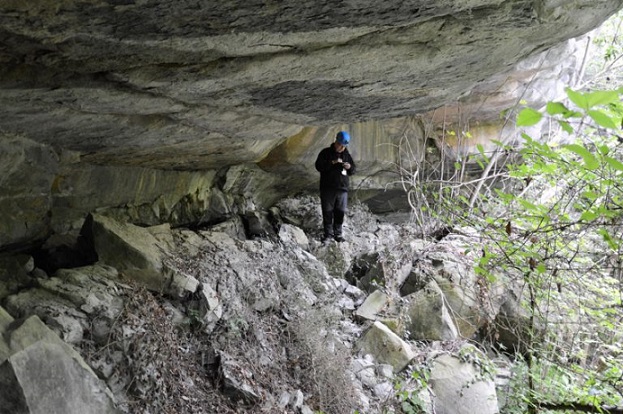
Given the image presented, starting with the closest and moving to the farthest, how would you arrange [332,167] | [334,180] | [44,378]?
[44,378], [332,167], [334,180]

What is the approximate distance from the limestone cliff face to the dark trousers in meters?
2.51

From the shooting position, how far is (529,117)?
1393mm

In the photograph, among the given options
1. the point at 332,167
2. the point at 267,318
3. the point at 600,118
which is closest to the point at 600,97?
the point at 600,118

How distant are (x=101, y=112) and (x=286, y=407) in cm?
306

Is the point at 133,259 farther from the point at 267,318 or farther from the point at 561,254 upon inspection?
the point at 561,254

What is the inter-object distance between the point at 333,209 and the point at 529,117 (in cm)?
673

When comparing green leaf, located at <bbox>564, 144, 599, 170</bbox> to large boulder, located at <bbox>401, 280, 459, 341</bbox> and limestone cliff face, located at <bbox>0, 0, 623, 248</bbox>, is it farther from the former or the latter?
large boulder, located at <bbox>401, 280, 459, 341</bbox>

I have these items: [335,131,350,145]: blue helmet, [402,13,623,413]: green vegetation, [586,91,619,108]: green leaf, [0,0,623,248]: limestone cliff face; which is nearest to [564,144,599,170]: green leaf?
[402,13,623,413]: green vegetation

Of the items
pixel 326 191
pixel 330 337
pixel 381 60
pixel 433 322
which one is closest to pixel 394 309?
pixel 433 322

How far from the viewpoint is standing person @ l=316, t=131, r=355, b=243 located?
756 centimetres

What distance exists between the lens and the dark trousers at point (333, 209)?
7914 millimetres

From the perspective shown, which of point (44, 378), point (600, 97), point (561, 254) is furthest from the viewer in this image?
point (561, 254)

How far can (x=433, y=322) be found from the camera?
6.60m

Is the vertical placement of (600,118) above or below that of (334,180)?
above
